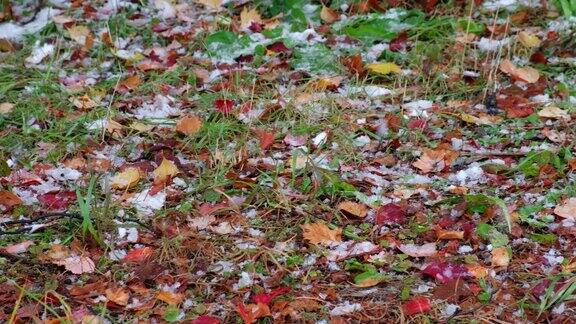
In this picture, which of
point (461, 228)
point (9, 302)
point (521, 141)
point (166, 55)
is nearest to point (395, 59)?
point (521, 141)

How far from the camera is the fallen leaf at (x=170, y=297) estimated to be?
244 cm

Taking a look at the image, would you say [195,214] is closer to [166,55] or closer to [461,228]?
[461,228]

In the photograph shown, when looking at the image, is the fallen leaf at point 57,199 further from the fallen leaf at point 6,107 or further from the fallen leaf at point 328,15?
the fallen leaf at point 328,15

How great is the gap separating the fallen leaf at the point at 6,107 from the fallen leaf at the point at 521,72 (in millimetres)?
2281

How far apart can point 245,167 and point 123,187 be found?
1.55 ft

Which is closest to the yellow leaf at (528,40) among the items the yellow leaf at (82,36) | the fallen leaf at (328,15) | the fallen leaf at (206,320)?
the fallen leaf at (328,15)

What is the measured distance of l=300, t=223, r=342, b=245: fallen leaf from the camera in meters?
2.72

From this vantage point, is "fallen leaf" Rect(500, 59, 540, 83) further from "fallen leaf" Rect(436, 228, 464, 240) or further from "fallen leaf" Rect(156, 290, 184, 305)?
"fallen leaf" Rect(156, 290, 184, 305)

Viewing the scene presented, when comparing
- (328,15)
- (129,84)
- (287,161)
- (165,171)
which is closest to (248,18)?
(328,15)

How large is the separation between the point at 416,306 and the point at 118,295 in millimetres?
891

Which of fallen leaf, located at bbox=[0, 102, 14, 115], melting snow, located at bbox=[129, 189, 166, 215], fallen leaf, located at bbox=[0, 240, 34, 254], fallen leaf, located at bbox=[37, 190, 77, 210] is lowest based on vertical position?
fallen leaf, located at bbox=[0, 102, 14, 115]

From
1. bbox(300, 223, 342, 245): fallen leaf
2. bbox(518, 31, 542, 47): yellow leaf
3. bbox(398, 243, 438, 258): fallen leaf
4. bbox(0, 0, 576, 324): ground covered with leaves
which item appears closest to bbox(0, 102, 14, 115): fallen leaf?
bbox(0, 0, 576, 324): ground covered with leaves

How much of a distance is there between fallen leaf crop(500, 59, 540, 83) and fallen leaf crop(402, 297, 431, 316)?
1764mm

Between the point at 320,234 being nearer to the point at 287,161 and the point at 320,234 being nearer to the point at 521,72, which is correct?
the point at 287,161
